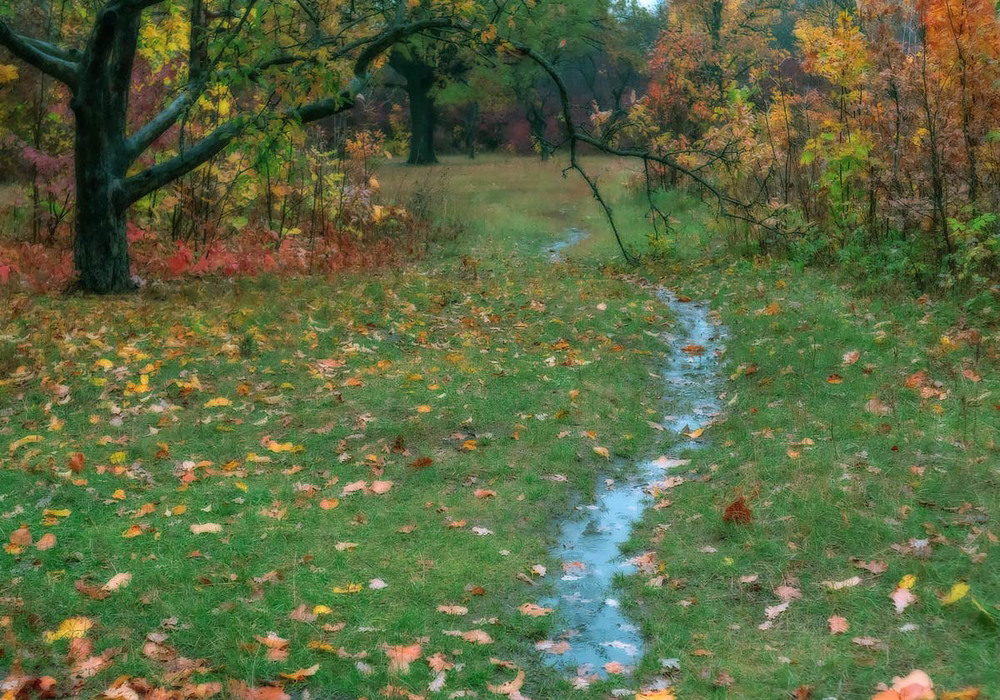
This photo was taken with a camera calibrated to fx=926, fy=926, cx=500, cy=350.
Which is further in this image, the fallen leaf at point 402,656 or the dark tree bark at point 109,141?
the dark tree bark at point 109,141

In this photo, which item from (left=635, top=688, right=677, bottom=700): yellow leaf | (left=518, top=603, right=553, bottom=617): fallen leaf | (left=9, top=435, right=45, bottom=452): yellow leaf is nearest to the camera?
(left=635, top=688, right=677, bottom=700): yellow leaf

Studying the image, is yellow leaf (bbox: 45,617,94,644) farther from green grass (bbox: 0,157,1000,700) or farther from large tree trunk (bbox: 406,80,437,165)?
large tree trunk (bbox: 406,80,437,165)

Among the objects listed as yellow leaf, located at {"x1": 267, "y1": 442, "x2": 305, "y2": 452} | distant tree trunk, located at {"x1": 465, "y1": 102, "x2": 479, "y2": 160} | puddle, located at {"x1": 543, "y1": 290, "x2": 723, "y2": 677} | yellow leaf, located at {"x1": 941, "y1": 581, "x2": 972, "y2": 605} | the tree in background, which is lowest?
puddle, located at {"x1": 543, "y1": 290, "x2": 723, "y2": 677}

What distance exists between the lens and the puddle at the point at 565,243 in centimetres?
1830

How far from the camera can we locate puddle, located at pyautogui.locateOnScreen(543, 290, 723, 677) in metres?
4.63

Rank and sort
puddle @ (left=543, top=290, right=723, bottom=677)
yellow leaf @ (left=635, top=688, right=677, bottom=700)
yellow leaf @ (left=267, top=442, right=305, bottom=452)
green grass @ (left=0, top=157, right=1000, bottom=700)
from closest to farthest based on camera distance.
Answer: yellow leaf @ (left=635, top=688, right=677, bottom=700) < green grass @ (left=0, top=157, right=1000, bottom=700) < puddle @ (left=543, top=290, right=723, bottom=677) < yellow leaf @ (left=267, top=442, right=305, bottom=452)

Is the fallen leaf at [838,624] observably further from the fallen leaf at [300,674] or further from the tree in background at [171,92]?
the tree in background at [171,92]

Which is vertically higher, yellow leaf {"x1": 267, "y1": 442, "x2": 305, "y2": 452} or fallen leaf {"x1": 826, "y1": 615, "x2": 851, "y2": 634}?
yellow leaf {"x1": 267, "y1": 442, "x2": 305, "y2": 452}

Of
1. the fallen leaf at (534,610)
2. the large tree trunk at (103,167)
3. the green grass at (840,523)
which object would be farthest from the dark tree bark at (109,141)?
the fallen leaf at (534,610)

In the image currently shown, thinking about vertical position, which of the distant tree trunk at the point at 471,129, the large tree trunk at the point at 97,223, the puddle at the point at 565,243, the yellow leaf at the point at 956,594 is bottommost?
the yellow leaf at the point at 956,594

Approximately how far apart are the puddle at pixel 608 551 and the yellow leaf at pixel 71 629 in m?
2.30

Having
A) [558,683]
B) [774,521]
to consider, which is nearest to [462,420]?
[774,521]

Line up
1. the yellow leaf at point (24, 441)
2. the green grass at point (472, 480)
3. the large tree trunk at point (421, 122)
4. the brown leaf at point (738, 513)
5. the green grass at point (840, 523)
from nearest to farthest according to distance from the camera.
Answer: the green grass at point (840, 523), the green grass at point (472, 480), the brown leaf at point (738, 513), the yellow leaf at point (24, 441), the large tree trunk at point (421, 122)

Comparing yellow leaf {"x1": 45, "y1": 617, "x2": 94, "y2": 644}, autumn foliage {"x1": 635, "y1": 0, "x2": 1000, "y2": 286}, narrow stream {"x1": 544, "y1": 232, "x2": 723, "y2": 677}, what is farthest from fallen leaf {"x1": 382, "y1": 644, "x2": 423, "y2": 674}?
autumn foliage {"x1": 635, "y1": 0, "x2": 1000, "y2": 286}
